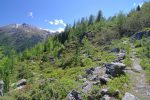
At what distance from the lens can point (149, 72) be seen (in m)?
31.0

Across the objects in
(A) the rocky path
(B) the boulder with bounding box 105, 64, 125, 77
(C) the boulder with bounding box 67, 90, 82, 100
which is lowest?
(C) the boulder with bounding box 67, 90, 82, 100

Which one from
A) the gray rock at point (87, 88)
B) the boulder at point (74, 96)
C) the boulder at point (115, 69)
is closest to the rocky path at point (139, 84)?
the boulder at point (115, 69)

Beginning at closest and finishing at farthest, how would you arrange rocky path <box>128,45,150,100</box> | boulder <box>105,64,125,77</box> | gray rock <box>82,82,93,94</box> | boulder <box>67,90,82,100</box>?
1. rocky path <box>128,45,150,100</box>
2. boulder <box>67,90,82,100</box>
3. gray rock <box>82,82,93,94</box>
4. boulder <box>105,64,125,77</box>

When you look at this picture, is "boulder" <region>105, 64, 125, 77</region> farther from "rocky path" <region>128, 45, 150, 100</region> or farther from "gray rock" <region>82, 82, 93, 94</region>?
"gray rock" <region>82, 82, 93, 94</region>

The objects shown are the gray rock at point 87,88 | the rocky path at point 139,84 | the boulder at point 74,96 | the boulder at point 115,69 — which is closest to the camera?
the rocky path at point 139,84

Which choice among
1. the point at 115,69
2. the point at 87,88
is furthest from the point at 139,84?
the point at 87,88

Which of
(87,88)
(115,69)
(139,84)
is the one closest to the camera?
(87,88)

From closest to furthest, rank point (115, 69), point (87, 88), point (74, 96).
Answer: point (74, 96) < point (87, 88) < point (115, 69)

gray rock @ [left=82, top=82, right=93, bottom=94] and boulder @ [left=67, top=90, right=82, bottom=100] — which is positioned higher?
gray rock @ [left=82, top=82, right=93, bottom=94]

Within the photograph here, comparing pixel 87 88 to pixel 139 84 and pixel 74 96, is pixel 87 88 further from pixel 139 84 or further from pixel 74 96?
pixel 139 84

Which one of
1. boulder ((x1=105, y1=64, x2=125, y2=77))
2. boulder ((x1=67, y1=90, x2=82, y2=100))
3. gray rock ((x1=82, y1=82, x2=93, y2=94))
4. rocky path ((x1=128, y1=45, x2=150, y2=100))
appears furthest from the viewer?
boulder ((x1=105, y1=64, x2=125, y2=77))

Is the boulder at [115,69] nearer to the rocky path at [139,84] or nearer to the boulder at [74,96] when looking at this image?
the rocky path at [139,84]

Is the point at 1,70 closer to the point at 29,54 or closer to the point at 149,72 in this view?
the point at 149,72

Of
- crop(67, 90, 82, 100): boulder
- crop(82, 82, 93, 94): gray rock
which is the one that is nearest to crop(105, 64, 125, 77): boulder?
crop(82, 82, 93, 94): gray rock
